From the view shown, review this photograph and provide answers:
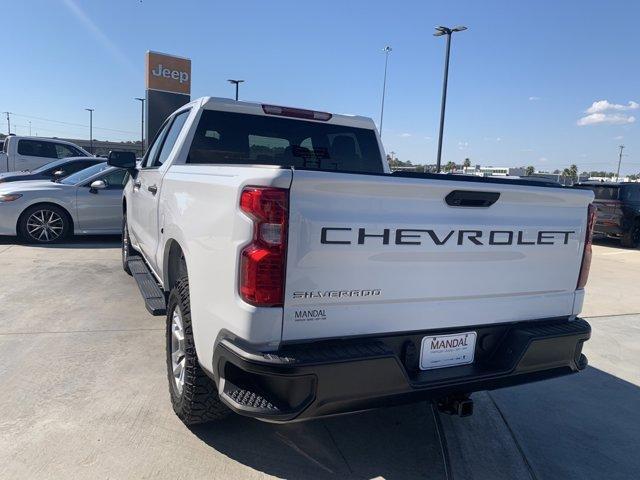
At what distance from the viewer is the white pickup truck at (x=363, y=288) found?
2.19m

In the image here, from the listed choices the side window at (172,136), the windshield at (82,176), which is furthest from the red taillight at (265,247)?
the windshield at (82,176)

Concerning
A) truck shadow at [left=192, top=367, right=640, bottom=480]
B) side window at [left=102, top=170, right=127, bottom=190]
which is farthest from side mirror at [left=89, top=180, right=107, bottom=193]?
truck shadow at [left=192, top=367, right=640, bottom=480]

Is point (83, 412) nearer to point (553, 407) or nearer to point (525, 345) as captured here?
point (525, 345)

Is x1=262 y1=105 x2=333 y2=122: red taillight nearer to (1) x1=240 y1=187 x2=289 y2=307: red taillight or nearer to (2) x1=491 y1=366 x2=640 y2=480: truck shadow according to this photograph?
(1) x1=240 y1=187 x2=289 y2=307: red taillight

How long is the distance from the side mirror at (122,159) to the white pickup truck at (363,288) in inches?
92.7

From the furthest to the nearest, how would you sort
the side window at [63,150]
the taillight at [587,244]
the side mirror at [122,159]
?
the side window at [63,150] < the side mirror at [122,159] < the taillight at [587,244]

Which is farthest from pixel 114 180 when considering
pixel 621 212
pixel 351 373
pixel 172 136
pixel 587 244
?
pixel 621 212

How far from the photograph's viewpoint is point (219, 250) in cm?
240

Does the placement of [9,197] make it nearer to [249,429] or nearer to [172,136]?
[172,136]

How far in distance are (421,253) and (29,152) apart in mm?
16004

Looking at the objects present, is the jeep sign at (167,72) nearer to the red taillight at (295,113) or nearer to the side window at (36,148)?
the side window at (36,148)

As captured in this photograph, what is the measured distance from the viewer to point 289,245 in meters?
2.16

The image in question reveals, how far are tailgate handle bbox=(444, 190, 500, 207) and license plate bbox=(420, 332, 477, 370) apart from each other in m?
0.68

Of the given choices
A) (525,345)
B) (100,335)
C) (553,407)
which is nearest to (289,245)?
(525,345)
